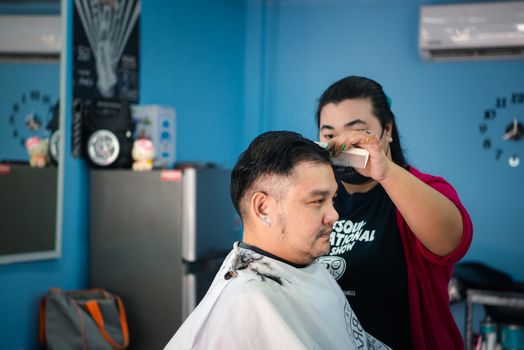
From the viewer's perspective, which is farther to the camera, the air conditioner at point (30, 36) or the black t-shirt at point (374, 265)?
the air conditioner at point (30, 36)

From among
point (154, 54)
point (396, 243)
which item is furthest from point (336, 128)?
point (154, 54)

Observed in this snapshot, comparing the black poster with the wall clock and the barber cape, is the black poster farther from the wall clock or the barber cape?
the wall clock

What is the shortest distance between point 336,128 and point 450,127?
3.47 metres

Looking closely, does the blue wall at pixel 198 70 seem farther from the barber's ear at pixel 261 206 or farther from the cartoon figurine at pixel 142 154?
the barber's ear at pixel 261 206

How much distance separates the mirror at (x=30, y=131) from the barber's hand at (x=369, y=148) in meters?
2.21

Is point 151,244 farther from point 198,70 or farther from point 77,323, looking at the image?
point 198,70

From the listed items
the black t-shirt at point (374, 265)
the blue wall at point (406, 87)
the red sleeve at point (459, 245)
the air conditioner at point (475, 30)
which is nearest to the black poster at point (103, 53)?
the blue wall at point (406, 87)

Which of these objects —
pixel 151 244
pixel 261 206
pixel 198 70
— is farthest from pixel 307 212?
pixel 198 70

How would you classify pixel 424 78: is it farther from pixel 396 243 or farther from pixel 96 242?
pixel 396 243

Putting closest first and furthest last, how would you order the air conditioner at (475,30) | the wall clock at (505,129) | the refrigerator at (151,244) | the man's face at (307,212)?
the man's face at (307,212) < the refrigerator at (151,244) < the air conditioner at (475,30) < the wall clock at (505,129)

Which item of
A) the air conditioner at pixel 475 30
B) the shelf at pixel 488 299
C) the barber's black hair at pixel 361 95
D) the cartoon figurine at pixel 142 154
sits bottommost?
the shelf at pixel 488 299

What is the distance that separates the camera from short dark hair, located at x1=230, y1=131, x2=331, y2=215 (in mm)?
1426

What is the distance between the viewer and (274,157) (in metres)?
1.43

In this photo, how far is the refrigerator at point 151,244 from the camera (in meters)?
3.56
